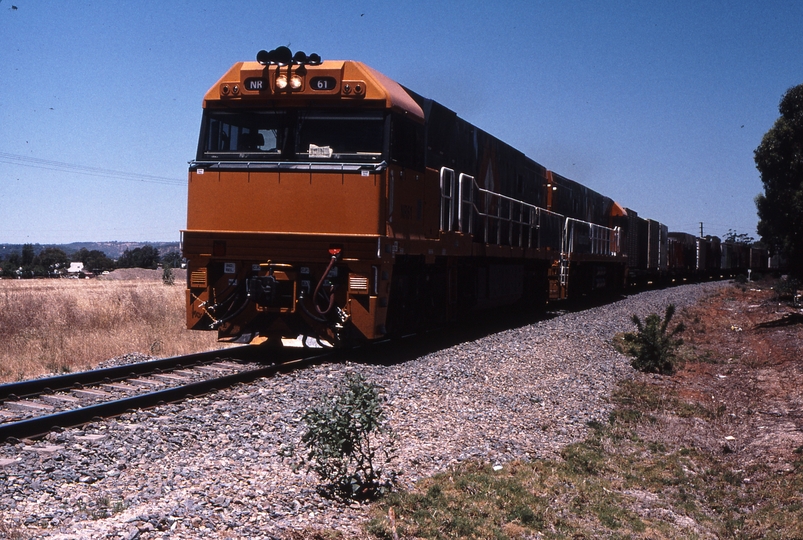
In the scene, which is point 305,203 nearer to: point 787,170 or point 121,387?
point 121,387

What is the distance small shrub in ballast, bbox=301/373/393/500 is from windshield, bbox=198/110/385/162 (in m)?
5.06

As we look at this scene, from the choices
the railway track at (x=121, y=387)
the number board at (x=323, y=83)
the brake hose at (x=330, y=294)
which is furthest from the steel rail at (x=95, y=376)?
the number board at (x=323, y=83)

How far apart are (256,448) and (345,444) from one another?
1096 mm

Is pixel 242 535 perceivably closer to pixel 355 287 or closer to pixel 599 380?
pixel 355 287

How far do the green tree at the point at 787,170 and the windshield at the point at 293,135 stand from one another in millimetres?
13694

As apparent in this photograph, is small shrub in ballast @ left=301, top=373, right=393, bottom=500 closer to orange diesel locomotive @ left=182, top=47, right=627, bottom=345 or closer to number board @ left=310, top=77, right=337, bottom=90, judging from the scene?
orange diesel locomotive @ left=182, top=47, right=627, bottom=345

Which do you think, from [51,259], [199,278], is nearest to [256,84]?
[199,278]

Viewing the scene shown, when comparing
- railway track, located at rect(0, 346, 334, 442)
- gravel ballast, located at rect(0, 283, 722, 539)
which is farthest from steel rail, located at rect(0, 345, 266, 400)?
gravel ballast, located at rect(0, 283, 722, 539)

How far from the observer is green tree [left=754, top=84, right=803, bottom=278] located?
19828 mm

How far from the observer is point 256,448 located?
610 cm

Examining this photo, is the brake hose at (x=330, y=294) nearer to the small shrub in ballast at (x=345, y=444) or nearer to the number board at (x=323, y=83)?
the number board at (x=323, y=83)

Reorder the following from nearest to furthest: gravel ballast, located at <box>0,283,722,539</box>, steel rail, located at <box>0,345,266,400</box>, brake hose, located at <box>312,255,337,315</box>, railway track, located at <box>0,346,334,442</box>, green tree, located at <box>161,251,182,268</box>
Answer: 1. gravel ballast, located at <box>0,283,722,539</box>
2. railway track, located at <box>0,346,334,442</box>
3. steel rail, located at <box>0,345,266,400</box>
4. brake hose, located at <box>312,255,337,315</box>
5. green tree, located at <box>161,251,182,268</box>

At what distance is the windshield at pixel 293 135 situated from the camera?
33.6 ft

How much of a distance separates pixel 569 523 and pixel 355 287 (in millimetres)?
5272
